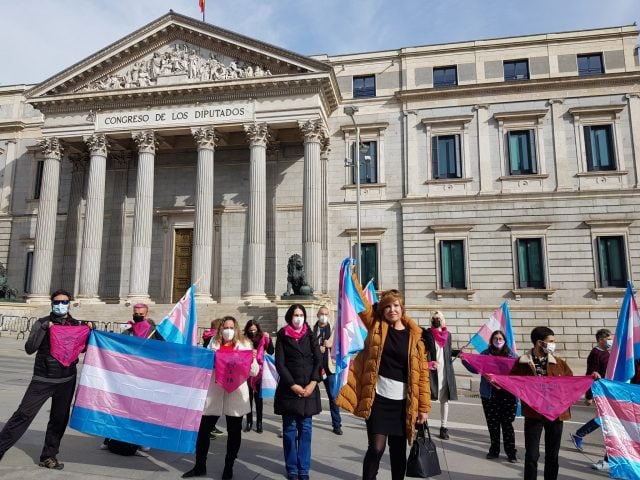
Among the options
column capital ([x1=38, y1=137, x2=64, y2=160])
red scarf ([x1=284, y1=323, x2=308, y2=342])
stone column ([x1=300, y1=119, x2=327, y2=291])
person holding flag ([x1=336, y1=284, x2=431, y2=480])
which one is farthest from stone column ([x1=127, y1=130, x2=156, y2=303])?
person holding flag ([x1=336, y1=284, x2=431, y2=480])

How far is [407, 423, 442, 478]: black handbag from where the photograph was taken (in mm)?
4809

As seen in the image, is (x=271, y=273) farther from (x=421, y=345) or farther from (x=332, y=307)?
(x=421, y=345)

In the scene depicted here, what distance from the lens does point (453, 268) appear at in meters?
26.4

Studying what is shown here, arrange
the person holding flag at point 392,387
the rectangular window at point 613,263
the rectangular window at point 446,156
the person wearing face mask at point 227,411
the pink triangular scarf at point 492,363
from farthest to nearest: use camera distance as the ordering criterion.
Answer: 1. the rectangular window at point 446,156
2. the rectangular window at point 613,263
3. the pink triangular scarf at point 492,363
4. the person wearing face mask at point 227,411
5. the person holding flag at point 392,387

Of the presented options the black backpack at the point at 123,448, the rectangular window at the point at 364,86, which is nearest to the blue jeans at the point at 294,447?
the black backpack at the point at 123,448

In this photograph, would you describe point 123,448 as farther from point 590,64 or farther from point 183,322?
point 590,64

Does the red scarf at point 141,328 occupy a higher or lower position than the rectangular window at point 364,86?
lower

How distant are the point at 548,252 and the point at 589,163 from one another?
5.28 m

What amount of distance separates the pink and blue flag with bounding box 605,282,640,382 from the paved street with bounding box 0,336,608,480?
1457mm

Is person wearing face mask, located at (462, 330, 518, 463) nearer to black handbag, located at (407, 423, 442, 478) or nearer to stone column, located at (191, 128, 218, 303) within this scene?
black handbag, located at (407, 423, 442, 478)

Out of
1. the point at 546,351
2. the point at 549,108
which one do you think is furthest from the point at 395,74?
the point at 546,351

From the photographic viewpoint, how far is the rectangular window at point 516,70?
2758 centimetres

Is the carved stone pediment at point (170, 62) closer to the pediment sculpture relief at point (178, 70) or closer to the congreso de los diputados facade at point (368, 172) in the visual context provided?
the pediment sculpture relief at point (178, 70)

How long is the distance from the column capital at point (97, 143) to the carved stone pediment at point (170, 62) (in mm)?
2603
